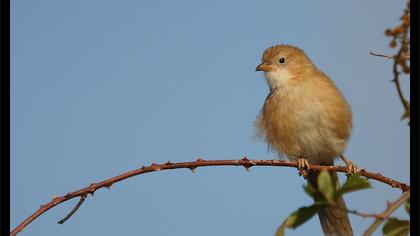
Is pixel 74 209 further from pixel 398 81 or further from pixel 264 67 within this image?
pixel 264 67

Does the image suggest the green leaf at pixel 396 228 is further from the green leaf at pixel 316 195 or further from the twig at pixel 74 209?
the twig at pixel 74 209

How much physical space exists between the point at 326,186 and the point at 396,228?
1.30 ft

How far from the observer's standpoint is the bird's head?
6.02 m

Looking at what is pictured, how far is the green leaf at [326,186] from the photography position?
4.80 feet

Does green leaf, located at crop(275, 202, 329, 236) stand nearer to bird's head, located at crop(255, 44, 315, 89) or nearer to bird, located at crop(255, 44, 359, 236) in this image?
bird, located at crop(255, 44, 359, 236)

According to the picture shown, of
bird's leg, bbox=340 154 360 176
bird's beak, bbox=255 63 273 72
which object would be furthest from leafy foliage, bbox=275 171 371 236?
bird's beak, bbox=255 63 273 72

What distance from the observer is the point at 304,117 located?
217 inches


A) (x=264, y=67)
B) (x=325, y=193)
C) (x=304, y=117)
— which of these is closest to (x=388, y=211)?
(x=325, y=193)

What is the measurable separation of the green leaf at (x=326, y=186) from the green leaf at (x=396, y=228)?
0.29 m

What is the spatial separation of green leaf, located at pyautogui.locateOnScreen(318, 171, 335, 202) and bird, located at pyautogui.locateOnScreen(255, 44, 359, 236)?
3.85 meters

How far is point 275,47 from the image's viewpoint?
6320mm
